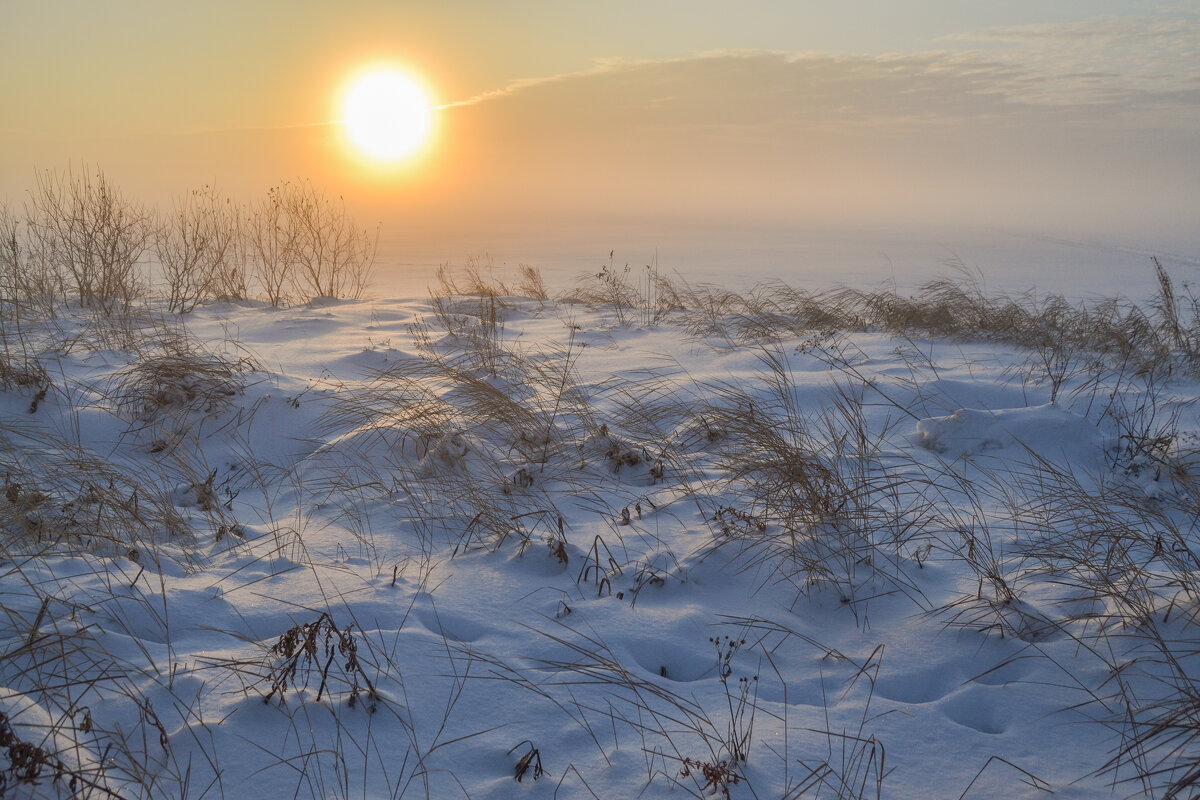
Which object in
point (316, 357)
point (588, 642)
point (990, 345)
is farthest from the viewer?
point (990, 345)

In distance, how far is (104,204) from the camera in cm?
730

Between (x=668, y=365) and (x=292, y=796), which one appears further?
(x=668, y=365)

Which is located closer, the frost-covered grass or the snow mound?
the frost-covered grass

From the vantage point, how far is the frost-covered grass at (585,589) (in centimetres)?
171

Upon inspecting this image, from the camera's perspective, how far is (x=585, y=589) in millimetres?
2498

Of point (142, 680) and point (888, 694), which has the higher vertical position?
point (142, 680)

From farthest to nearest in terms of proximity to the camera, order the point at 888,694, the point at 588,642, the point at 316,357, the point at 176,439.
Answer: the point at 316,357 → the point at 176,439 → the point at 588,642 → the point at 888,694

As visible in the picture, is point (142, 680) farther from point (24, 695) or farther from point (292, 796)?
point (292, 796)

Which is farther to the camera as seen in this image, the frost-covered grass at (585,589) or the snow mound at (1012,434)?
the snow mound at (1012,434)

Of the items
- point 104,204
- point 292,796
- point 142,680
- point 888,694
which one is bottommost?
point 888,694

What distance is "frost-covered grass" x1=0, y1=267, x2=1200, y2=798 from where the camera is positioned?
1.71 metres

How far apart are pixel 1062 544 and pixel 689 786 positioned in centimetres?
172

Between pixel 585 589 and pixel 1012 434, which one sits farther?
pixel 1012 434

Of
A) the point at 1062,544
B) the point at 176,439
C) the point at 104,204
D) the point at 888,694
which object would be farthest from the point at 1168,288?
the point at 104,204
